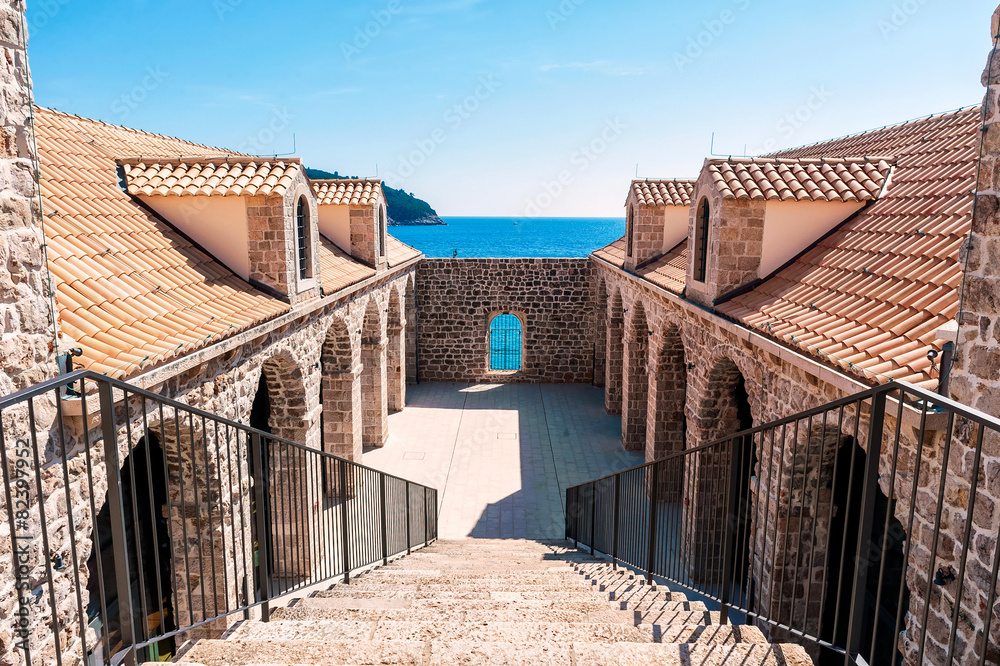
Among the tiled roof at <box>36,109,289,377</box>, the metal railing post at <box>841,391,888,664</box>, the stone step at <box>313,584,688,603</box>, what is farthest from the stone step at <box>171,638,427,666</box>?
the metal railing post at <box>841,391,888,664</box>

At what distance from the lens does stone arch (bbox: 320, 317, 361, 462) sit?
1274 centimetres

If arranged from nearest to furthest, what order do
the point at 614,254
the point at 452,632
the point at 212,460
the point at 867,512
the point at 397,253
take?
1. the point at 867,512
2. the point at 452,632
3. the point at 212,460
4. the point at 614,254
5. the point at 397,253

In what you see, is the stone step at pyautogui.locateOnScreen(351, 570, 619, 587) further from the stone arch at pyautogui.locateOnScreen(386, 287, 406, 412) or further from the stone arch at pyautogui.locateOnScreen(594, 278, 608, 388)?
the stone arch at pyautogui.locateOnScreen(594, 278, 608, 388)

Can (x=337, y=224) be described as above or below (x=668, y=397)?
above

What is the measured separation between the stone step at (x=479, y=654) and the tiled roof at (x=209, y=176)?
6.55m

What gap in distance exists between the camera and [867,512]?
306 centimetres

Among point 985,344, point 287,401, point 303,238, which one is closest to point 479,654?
point 985,344

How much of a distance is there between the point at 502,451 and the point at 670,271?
248 inches

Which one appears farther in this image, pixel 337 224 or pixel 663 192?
pixel 337 224

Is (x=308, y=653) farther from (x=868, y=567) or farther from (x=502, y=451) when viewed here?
(x=502, y=451)

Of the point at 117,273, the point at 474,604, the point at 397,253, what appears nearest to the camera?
the point at 474,604

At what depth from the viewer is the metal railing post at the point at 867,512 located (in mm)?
2936

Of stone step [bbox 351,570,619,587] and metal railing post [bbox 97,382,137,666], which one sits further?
stone step [bbox 351,570,619,587]

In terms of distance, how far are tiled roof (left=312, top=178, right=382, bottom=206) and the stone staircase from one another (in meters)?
8.37
